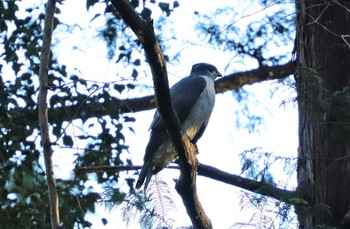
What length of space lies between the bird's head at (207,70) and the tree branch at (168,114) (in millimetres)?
2609

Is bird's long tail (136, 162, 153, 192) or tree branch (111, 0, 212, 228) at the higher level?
bird's long tail (136, 162, 153, 192)

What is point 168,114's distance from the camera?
11.6ft

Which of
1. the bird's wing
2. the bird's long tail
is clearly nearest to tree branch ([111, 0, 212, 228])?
the bird's long tail

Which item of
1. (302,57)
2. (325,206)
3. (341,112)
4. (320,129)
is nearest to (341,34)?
(302,57)

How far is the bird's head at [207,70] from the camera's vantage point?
632 centimetres


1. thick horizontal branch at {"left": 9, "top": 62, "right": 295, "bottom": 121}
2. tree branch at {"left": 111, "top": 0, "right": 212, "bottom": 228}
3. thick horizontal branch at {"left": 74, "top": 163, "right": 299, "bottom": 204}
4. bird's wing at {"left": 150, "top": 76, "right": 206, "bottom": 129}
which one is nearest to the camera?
tree branch at {"left": 111, "top": 0, "right": 212, "bottom": 228}

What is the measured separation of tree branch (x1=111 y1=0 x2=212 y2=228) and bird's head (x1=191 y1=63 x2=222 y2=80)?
261 cm

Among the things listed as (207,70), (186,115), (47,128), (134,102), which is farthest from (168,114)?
(134,102)

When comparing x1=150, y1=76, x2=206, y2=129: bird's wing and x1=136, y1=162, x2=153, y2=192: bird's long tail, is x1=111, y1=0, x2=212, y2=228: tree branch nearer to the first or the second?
x1=136, y1=162, x2=153, y2=192: bird's long tail

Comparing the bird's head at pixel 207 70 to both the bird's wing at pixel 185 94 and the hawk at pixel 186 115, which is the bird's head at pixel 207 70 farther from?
the bird's wing at pixel 185 94

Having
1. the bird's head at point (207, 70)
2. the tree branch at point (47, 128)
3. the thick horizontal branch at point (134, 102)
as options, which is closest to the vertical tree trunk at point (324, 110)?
the thick horizontal branch at point (134, 102)

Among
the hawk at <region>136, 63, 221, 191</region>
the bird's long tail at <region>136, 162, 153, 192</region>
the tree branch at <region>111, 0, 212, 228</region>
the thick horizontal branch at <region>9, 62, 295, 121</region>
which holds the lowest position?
the tree branch at <region>111, 0, 212, 228</region>

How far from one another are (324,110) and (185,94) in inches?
71.5

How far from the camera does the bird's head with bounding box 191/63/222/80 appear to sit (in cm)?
632
